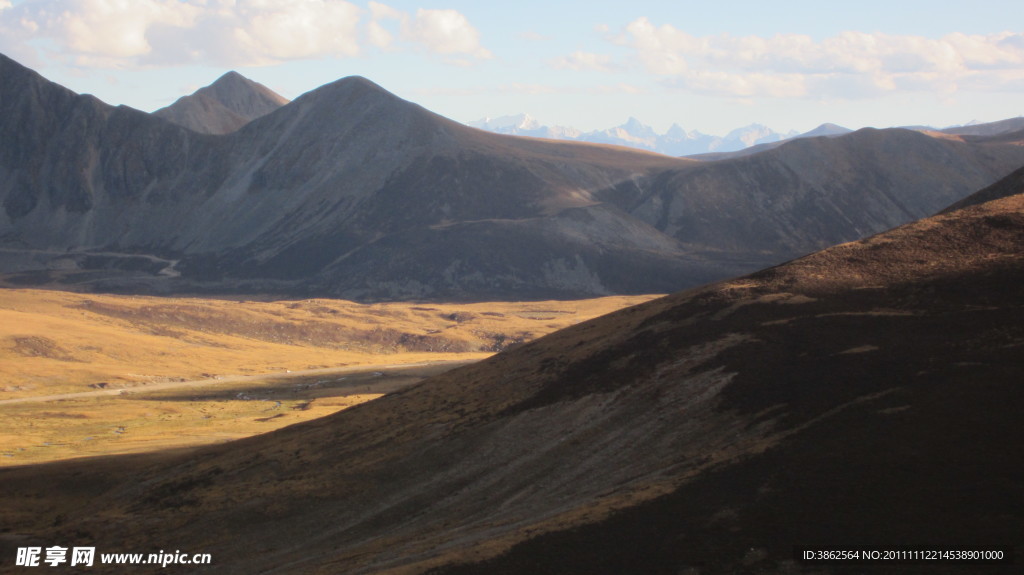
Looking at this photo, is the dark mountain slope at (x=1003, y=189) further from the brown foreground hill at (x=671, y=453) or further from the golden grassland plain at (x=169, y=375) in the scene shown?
the golden grassland plain at (x=169, y=375)

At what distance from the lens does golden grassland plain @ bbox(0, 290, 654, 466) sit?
101250 millimetres

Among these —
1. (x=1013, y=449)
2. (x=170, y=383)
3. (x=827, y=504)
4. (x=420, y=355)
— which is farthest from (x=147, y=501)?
(x=420, y=355)

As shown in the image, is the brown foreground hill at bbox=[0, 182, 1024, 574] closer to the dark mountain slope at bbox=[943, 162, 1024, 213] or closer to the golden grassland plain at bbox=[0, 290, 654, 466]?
the dark mountain slope at bbox=[943, 162, 1024, 213]

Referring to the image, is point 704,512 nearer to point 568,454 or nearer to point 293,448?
point 568,454

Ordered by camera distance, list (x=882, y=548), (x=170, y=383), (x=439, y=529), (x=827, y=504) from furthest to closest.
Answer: (x=170, y=383), (x=439, y=529), (x=827, y=504), (x=882, y=548)

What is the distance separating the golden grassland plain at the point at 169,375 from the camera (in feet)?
332

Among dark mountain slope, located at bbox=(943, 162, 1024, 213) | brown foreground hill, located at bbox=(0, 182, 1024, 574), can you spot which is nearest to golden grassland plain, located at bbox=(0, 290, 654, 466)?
brown foreground hill, located at bbox=(0, 182, 1024, 574)

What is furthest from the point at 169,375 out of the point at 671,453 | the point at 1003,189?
the point at 1003,189

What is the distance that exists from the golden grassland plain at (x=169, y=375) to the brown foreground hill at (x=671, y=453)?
1042 inches

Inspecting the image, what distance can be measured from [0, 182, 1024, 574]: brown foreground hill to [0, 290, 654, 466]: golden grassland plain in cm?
2648

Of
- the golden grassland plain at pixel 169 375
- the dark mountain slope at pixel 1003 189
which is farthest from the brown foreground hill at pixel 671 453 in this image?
the golden grassland plain at pixel 169 375

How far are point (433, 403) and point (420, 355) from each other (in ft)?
369

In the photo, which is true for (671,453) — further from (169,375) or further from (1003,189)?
(169,375)

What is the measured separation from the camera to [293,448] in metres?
70.1
